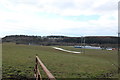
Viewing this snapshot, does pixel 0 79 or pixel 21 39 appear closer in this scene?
pixel 0 79

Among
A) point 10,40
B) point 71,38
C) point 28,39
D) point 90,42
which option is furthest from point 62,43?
point 10,40

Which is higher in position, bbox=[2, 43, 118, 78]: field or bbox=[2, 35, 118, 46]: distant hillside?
bbox=[2, 35, 118, 46]: distant hillside

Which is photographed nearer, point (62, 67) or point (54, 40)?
point (62, 67)

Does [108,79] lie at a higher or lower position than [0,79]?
lower

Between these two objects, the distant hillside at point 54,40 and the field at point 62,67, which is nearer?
the field at point 62,67

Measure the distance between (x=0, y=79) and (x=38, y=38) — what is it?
55.7 m

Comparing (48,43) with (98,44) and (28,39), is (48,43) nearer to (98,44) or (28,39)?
(28,39)

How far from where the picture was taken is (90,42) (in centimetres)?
5275

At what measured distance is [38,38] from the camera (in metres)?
61.3

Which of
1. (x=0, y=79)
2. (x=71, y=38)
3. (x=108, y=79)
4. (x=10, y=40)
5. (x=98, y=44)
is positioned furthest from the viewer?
(x=71, y=38)

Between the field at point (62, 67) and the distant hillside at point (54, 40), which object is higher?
the distant hillside at point (54, 40)

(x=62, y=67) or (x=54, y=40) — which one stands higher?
(x=54, y=40)

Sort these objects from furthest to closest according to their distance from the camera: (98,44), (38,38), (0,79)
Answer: (38,38) → (98,44) → (0,79)

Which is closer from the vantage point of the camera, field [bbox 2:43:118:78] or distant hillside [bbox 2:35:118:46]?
field [bbox 2:43:118:78]
